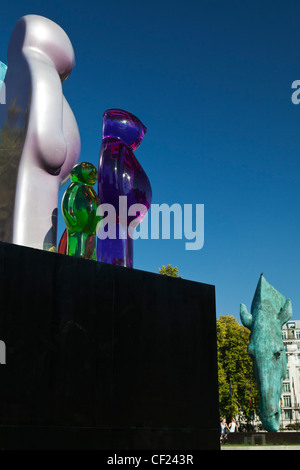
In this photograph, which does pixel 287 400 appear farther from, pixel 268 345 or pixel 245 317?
pixel 268 345

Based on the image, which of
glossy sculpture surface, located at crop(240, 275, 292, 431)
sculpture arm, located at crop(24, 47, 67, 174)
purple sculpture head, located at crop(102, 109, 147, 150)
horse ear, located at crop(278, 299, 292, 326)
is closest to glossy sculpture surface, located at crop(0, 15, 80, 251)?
sculpture arm, located at crop(24, 47, 67, 174)

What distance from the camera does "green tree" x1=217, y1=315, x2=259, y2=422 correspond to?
40.5 meters

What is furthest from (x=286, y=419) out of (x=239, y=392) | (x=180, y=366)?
(x=180, y=366)

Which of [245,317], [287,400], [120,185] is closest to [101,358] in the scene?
[120,185]

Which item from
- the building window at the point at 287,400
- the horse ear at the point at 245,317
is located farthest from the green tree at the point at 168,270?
the building window at the point at 287,400

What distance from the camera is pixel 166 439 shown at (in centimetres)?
536

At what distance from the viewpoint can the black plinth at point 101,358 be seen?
15.2ft

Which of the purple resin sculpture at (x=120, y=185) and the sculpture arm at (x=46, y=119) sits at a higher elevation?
the sculpture arm at (x=46, y=119)

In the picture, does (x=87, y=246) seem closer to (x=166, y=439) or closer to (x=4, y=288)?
(x=4, y=288)

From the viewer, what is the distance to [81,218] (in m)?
6.10

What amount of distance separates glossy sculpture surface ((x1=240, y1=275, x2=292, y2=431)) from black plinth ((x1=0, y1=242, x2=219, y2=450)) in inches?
740

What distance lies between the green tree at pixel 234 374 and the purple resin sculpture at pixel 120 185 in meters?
35.5

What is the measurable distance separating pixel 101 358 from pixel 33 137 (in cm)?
280

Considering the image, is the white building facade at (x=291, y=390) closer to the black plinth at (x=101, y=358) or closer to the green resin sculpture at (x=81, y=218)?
the black plinth at (x=101, y=358)
